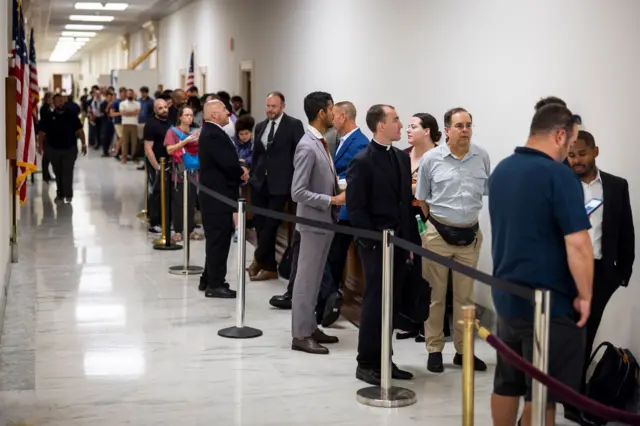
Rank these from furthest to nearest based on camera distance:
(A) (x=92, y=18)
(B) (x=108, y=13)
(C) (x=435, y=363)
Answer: (A) (x=92, y=18)
(B) (x=108, y=13)
(C) (x=435, y=363)

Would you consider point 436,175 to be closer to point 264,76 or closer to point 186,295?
point 186,295

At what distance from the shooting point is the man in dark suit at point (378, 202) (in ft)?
21.0

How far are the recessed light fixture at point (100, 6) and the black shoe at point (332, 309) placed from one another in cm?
2161

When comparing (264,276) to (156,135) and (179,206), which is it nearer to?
(179,206)

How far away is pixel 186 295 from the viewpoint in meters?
9.73

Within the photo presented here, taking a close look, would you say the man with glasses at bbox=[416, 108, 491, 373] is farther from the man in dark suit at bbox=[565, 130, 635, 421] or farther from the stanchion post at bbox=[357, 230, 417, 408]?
the man in dark suit at bbox=[565, 130, 635, 421]

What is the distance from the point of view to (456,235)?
Answer: 6.89 m

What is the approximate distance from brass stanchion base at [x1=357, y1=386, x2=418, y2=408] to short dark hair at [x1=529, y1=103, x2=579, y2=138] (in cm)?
226

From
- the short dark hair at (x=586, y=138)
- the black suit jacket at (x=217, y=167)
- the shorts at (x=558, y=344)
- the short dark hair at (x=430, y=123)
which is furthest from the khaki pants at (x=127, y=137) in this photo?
the shorts at (x=558, y=344)

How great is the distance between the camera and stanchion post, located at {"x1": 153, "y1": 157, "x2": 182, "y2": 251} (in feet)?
40.9

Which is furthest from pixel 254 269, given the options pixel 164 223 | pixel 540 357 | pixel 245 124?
pixel 540 357

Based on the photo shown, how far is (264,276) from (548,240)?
6.30 meters

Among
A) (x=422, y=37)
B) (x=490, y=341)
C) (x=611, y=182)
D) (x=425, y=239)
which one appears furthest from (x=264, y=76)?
(x=490, y=341)

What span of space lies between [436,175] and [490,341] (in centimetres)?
282
